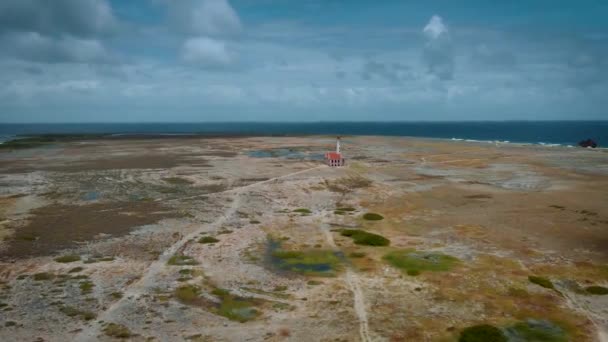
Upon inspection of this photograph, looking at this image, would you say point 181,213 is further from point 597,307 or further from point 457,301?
point 597,307

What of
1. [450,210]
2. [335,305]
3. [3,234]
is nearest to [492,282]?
[335,305]

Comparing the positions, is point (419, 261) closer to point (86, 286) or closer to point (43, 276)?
point (86, 286)

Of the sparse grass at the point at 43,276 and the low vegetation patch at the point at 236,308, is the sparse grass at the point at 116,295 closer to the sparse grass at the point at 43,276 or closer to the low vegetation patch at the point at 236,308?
the low vegetation patch at the point at 236,308

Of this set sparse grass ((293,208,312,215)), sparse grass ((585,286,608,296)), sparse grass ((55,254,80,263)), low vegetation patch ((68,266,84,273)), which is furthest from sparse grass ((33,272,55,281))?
sparse grass ((585,286,608,296))

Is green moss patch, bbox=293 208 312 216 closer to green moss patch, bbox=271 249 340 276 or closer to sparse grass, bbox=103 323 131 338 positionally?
green moss patch, bbox=271 249 340 276

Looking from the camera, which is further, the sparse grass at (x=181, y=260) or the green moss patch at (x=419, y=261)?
the sparse grass at (x=181, y=260)

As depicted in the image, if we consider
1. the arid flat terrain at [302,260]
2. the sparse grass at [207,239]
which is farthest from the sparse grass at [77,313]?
the sparse grass at [207,239]
